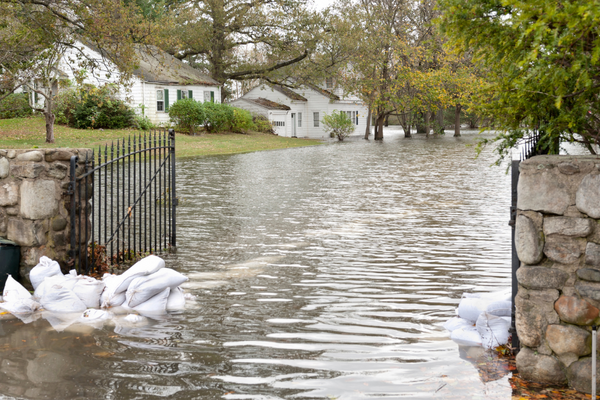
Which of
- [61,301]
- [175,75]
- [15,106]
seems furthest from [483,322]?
[175,75]

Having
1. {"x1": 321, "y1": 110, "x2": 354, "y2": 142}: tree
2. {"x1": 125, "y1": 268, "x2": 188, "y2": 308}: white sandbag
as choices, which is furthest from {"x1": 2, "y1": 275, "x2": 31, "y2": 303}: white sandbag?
{"x1": 321, "y1": 110, "x2": 354, "y2": 142}: tree

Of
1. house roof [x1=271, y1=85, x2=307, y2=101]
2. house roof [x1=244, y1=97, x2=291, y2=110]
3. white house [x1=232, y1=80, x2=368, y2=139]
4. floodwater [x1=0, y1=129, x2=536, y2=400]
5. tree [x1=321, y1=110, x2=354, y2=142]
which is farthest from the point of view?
white house [x1=232, y1=80, x2=368, y2=139]

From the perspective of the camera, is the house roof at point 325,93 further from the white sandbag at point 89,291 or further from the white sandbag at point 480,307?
the white sandbag at point 480,307

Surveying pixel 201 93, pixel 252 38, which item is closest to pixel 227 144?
pixel 201 93

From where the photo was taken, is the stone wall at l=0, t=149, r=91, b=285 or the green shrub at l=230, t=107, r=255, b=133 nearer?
the stone wall at l=0, t=149, r=91, b=285

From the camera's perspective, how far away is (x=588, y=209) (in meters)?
4.45

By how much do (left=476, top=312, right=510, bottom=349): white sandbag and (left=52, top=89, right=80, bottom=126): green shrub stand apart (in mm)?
31538

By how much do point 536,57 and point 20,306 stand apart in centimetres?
527

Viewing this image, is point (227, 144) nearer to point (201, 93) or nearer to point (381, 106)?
point (201, 93)

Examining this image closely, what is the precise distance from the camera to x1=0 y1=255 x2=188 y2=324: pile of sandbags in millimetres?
6406

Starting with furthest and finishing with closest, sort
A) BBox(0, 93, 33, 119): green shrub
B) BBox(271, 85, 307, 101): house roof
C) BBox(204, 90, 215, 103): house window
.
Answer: BBox(271, 85, 307, 101): house roof
BBox(204, 90, 215, 103): house window
BBox(0, 93, 33, 119): green shrub

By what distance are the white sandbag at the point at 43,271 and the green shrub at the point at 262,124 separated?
40.8m

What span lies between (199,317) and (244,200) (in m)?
9.24

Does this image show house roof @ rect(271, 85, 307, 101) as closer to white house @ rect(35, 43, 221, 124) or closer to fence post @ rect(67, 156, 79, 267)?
white house @ rect(35, 43, 221, 124)
